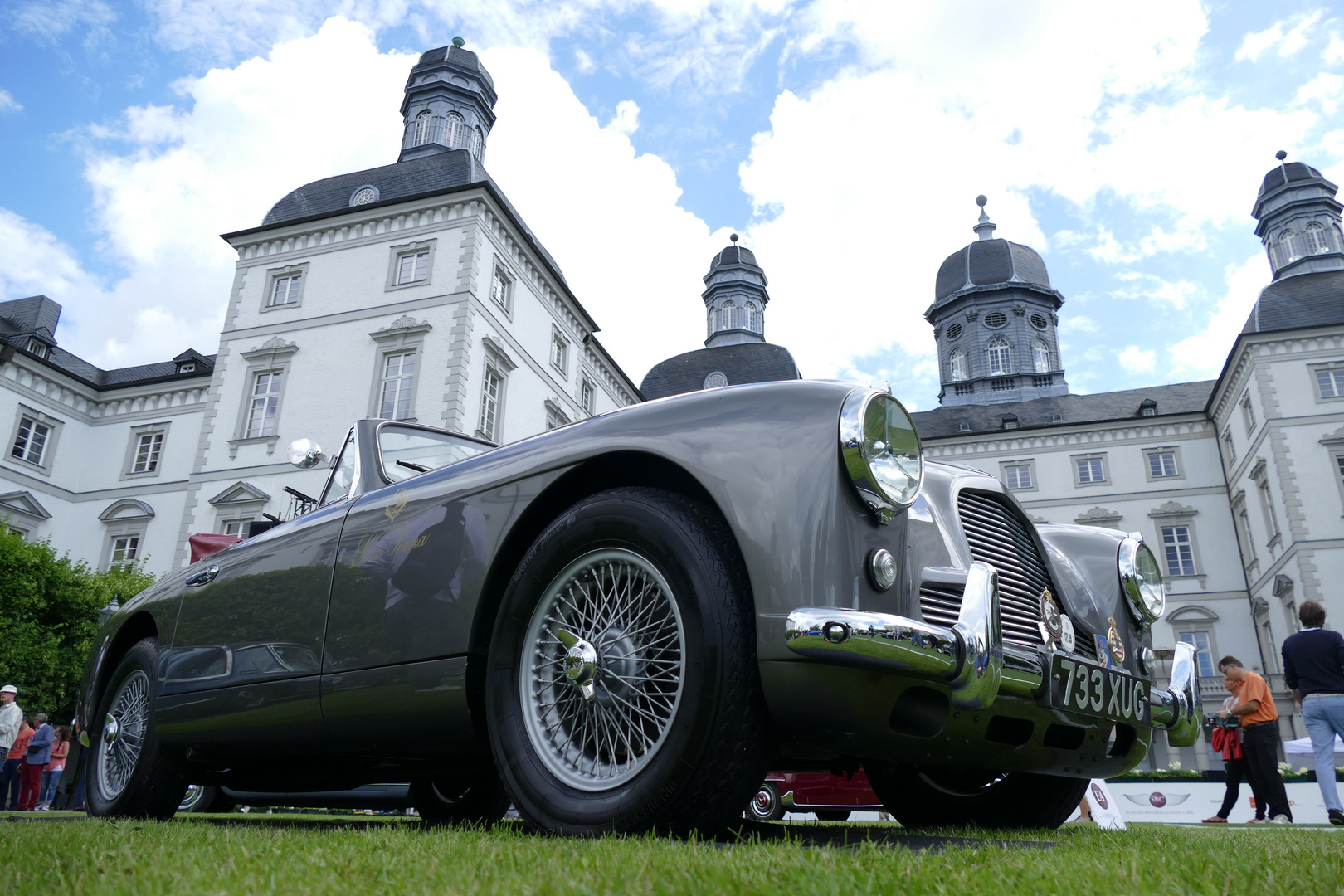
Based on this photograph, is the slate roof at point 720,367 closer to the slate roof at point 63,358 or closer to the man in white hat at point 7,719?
the slate roof at point 63,358

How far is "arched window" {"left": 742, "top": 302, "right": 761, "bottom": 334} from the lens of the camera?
57.5 m

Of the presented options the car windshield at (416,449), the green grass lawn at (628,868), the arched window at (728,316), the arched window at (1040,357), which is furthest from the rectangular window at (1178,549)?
the green grass lawn at (628,868)

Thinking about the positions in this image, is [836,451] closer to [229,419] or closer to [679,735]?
[679,735]

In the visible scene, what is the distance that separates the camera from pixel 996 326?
2160 inches

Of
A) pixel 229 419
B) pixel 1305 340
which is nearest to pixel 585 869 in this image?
pixel 229 419

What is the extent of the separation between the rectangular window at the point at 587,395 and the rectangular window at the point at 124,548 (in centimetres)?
1549

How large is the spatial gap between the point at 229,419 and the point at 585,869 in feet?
87.6

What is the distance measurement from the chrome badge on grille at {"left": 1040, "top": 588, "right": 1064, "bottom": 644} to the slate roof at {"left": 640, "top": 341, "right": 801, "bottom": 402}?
4256cm

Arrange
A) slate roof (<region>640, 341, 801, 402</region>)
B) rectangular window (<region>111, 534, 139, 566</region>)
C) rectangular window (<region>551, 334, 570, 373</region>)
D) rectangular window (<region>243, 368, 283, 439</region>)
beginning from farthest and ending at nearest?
1. slate roof (<region>640, 341, 801, 402</region>)
2. rectangular window (<region>111, 534, 139, 566</region>)
3. rectangular window (<region>551, 334, 570, 373</region>)
4. rectangular window (<region>243, 368, 283, 439</region>)

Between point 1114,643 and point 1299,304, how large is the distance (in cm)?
4066

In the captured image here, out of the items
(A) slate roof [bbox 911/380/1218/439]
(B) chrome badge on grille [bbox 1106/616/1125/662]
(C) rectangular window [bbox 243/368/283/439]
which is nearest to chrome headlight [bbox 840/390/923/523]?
(B) chrome badge on grille [bbox 1106/616/1125/662]

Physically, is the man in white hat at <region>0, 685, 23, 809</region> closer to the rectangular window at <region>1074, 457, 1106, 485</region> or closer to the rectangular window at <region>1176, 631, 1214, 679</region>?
the rectangular window at <region>1176, 631, 1214, 679</region>

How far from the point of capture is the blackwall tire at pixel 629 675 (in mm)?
1954

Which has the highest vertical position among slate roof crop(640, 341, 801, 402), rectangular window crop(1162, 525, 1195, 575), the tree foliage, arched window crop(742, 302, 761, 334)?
arched window crop(742, 302, 761, 334)
